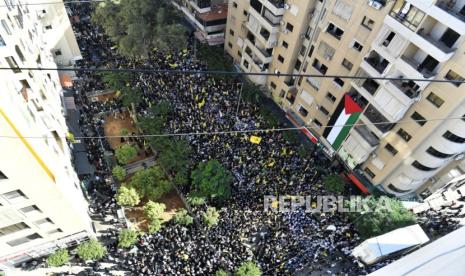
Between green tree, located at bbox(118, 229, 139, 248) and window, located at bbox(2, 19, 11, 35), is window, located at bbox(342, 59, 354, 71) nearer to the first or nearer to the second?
green tree, located at bbox(118, 229, 139, 248)

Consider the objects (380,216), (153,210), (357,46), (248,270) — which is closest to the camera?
(248,270)

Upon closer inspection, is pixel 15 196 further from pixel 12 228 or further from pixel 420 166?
pixel 420 166

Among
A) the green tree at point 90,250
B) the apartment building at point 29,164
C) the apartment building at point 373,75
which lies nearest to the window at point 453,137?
the apartment building at point 373,75

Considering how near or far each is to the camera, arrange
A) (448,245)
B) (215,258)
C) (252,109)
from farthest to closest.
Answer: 1. (252,109)
2. (215,258)
3. (448,245)

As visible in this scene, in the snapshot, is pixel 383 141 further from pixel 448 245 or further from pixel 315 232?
pixel 448 245

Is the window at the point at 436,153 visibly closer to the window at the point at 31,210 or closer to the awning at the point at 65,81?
the window at the point at 31,210

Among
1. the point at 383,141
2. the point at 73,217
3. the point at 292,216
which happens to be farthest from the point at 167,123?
the point at 383,141

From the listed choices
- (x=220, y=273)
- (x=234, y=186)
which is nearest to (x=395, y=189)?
(x=234, y=186)
